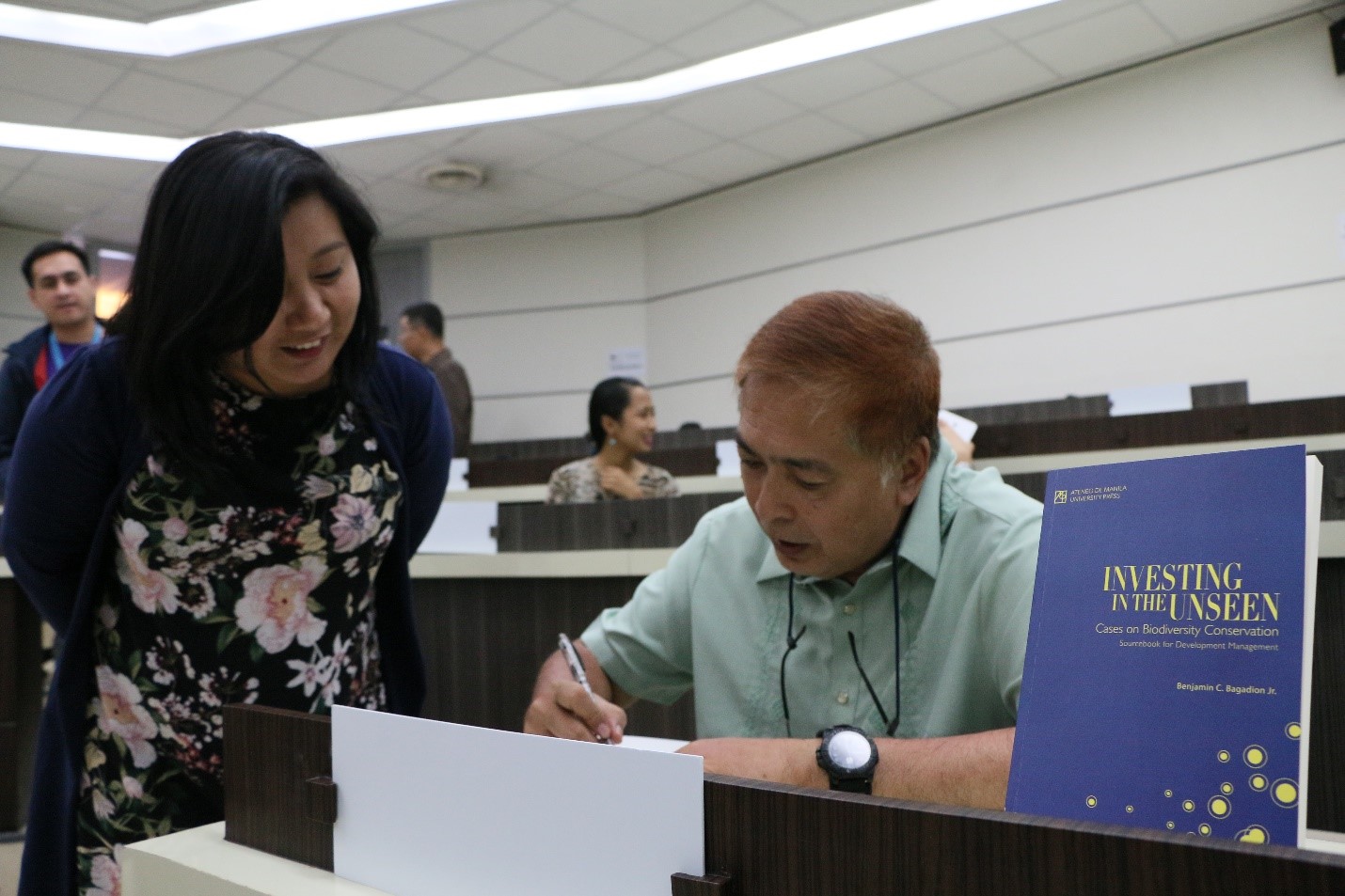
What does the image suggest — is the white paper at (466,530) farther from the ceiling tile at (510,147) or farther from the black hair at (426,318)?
the ceiling tile at (510,147)

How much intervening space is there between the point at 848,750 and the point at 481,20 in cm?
458

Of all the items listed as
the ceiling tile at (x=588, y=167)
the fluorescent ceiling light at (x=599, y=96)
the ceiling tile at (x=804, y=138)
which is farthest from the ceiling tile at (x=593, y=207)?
the fluorescent ceiling light at (x=599, y=96)

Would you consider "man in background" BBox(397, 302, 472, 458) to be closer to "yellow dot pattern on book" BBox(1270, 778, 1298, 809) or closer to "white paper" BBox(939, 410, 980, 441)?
"white paper" BBox(939, 410, 980, 441)

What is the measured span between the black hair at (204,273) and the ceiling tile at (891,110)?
16.8 feet

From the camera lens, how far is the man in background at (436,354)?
5305 mm

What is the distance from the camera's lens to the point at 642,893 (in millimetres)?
541

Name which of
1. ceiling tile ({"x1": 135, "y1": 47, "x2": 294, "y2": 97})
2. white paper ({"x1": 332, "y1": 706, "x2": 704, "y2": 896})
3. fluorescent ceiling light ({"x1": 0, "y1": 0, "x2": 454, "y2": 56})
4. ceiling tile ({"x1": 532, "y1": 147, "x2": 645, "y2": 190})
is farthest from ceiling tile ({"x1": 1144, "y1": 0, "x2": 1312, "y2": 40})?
white paper ({"x1": 332, "y1": 706, "x2": 704, "y2": 896})

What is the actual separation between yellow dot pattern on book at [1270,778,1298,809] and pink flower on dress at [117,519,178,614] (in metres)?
1.01

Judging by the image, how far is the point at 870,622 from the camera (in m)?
1.06

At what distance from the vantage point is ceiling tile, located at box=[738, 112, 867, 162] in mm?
6031

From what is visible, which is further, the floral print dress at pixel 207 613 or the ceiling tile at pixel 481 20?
the ceiling tile at pixel 481 20

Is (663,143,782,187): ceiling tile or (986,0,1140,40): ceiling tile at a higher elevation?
(986,0,1140,40): ceiling tile

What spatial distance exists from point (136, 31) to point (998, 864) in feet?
18.2

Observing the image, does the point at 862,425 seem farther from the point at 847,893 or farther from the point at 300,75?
the point at 300,75
